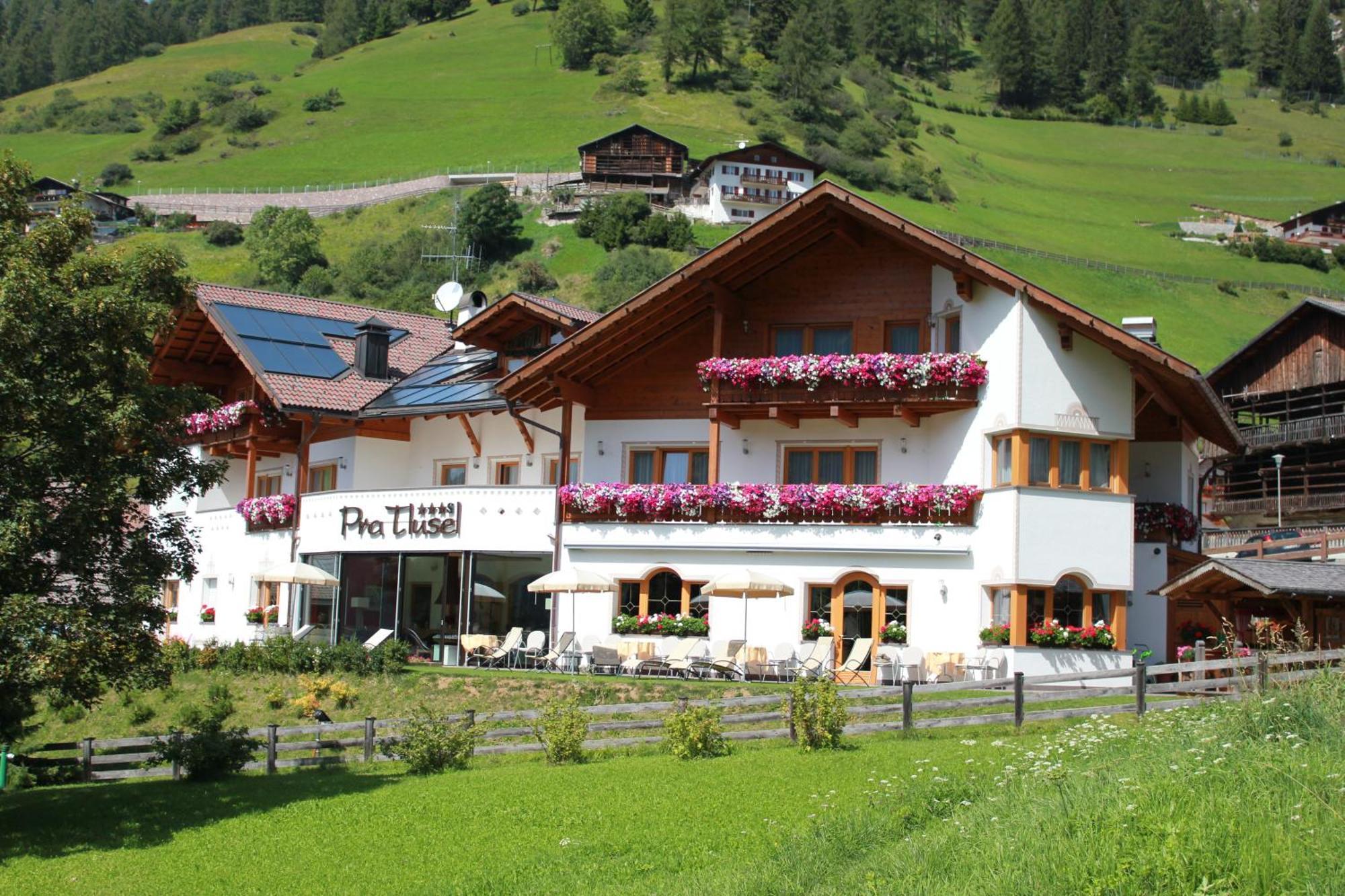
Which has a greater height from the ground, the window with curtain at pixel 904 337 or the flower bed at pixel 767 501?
the window with curtain at pixel 904 337

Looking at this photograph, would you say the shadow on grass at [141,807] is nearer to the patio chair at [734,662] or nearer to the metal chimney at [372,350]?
the patio chair at [734,662]

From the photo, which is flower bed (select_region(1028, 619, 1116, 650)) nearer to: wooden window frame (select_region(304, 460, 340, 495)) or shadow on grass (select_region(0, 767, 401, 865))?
shadow on grass (select_region(0, 767, 401, 865))

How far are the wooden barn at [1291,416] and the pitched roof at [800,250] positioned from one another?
20222 mm

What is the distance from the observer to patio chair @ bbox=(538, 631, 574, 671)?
29.4 metres

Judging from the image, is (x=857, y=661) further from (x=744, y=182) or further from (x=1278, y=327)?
(x=744, y=182)

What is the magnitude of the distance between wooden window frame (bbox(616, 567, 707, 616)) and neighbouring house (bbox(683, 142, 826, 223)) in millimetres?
89862

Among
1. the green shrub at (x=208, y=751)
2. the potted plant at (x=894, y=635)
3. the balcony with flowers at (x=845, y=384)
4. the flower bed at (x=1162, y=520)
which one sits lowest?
the green shrub at (x=208, y=751)

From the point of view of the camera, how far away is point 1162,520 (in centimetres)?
3036

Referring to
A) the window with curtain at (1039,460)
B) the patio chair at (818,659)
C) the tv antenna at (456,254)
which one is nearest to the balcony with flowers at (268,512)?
the patio chair at (818,659)

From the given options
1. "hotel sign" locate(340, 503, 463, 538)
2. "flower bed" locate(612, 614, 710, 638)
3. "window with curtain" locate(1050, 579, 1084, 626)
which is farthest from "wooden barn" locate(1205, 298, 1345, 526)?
"hotel sign" locate(340, 503, 463, 538)

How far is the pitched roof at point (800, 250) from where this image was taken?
27.1m

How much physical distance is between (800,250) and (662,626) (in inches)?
326

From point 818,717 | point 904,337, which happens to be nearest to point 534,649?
point 904,337

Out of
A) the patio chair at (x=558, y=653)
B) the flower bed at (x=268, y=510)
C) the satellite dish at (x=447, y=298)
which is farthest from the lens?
the satellite dish at (x=447, y=298)
